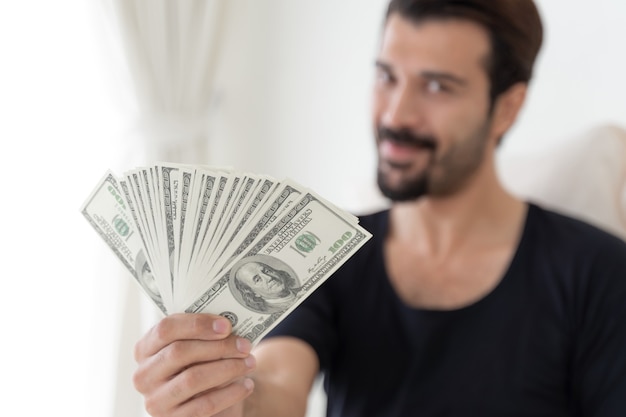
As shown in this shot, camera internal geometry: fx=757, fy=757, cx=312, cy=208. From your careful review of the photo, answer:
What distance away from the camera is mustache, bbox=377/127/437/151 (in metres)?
1.49

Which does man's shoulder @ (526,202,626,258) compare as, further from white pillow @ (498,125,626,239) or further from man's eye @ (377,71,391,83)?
man's eye @ (377,71,391,83)

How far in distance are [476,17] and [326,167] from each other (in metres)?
0.96

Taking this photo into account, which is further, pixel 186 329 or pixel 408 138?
pixel 408 138

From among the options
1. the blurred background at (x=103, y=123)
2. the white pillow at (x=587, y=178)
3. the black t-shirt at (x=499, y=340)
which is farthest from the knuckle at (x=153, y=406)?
the white pillow at (x=587, y=178)

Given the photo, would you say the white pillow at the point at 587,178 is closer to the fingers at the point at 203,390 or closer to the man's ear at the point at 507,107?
the man's ear at the point at 507,107

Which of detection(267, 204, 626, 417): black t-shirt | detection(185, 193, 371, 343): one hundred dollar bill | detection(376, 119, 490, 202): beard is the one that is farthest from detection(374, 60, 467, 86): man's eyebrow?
detection(185, 193, 371, 343): one hundred dollar bill

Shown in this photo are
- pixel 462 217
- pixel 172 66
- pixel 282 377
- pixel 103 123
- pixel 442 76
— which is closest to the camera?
pixel 282 377

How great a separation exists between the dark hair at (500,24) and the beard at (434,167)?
0.10 meters

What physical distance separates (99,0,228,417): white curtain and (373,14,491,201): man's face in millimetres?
587

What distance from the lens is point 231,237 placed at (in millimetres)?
1036

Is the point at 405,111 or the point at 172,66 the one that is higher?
the point at 172,66

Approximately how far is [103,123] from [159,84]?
176 millimetres

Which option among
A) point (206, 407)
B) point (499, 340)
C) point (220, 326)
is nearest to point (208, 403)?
point (206, 407)

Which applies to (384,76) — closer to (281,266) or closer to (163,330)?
(281,266)
